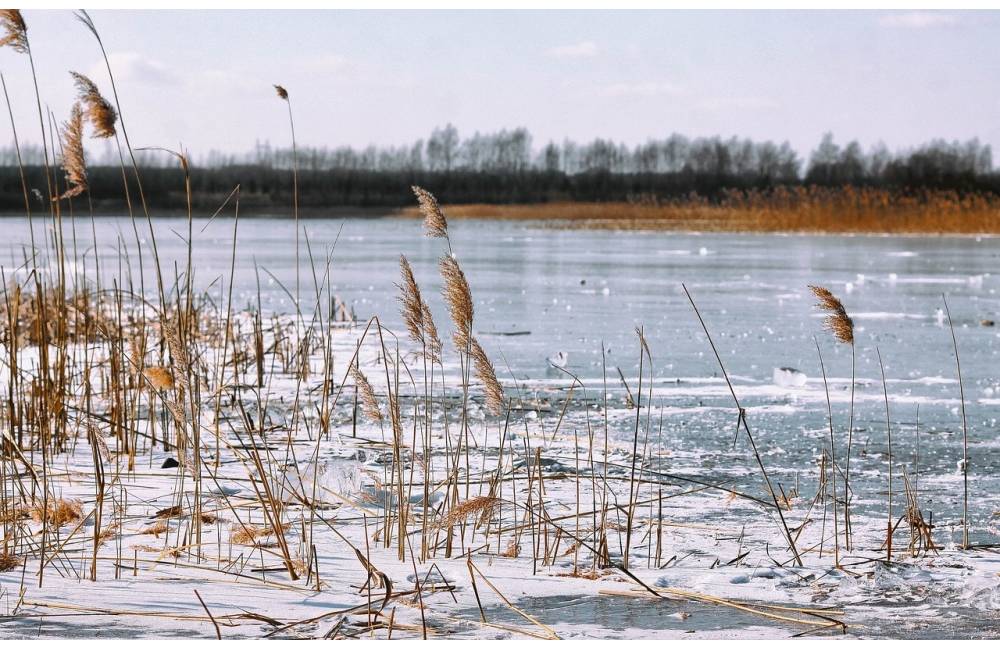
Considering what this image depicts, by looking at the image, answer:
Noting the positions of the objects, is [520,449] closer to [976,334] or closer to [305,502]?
[305,502]

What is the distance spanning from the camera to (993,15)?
5.58 m

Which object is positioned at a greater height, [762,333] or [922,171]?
[922,171]

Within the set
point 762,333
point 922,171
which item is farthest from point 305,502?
point 922,171

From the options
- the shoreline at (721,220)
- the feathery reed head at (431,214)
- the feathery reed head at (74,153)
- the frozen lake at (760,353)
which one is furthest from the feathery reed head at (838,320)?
the shoreline at (721,220)

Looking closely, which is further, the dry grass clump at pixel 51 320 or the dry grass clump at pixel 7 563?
the dry grass clump at pixel 51 320

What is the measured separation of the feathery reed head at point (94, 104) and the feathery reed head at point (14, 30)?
0.30 meters

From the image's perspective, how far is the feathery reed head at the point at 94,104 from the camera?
242 cm

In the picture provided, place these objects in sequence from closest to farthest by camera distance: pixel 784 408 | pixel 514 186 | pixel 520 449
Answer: pixel 520 449
pixel 784 408
pixel 514 186

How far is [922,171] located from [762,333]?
2299cm

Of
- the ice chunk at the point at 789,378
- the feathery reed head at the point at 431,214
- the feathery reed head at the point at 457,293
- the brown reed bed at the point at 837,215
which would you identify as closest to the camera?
the feathery reed head at the point at 457,293

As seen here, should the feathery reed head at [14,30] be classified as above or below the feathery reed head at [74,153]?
above

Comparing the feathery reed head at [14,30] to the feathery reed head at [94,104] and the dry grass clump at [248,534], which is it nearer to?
the feathery reed head at [94,104]

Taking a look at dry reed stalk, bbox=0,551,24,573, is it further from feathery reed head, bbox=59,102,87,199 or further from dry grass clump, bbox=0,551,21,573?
feathery reed head, bbox=59,102,87,199

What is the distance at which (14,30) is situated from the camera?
2.61 metres
